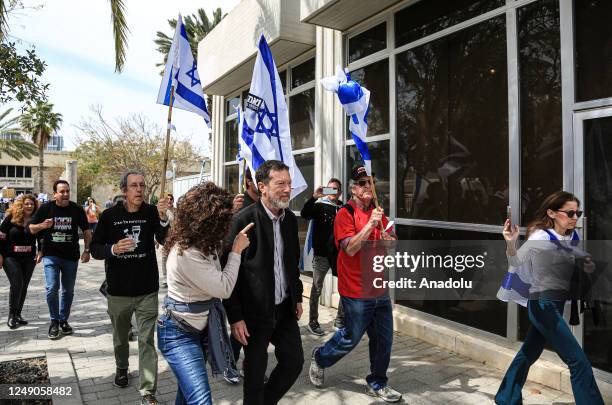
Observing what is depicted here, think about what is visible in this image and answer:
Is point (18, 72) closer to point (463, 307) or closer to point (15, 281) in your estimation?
point (15, 281)

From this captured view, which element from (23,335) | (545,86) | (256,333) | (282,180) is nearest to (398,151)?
(545,86)

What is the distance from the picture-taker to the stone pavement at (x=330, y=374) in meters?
4.06

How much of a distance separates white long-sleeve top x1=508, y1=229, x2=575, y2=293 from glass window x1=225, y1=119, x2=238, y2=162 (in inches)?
383

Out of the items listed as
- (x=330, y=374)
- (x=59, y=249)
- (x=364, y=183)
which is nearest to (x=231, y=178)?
(x=59, y=249)

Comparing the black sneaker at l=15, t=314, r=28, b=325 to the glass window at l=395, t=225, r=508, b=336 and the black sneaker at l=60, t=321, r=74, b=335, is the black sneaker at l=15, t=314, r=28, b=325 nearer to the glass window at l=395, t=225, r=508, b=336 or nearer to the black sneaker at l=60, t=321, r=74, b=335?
the black sneaker at l=60, t=321, r=74, b=335

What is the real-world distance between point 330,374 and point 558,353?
214 cm

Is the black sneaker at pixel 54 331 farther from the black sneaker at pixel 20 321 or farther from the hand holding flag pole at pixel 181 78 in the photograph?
the hand holding flag pole at pixel 181 78

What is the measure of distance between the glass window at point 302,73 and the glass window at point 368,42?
1494 mm

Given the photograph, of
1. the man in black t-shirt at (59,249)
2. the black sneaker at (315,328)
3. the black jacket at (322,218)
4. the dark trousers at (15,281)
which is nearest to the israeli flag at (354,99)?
the black jacket at (322,218)

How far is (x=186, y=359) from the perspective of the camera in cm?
270

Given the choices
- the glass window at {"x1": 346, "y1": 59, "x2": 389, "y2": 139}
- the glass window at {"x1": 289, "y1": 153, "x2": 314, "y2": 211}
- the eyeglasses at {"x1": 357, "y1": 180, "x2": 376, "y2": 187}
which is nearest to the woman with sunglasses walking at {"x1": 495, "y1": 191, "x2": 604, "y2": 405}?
the eyeglasses at {"x1": 357, "y1": 180, "x2": 376, "y2": 187}

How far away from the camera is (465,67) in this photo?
547cm

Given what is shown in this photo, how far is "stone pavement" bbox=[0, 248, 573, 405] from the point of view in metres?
4.06

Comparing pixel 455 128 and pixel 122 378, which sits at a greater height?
pixel 455 128
